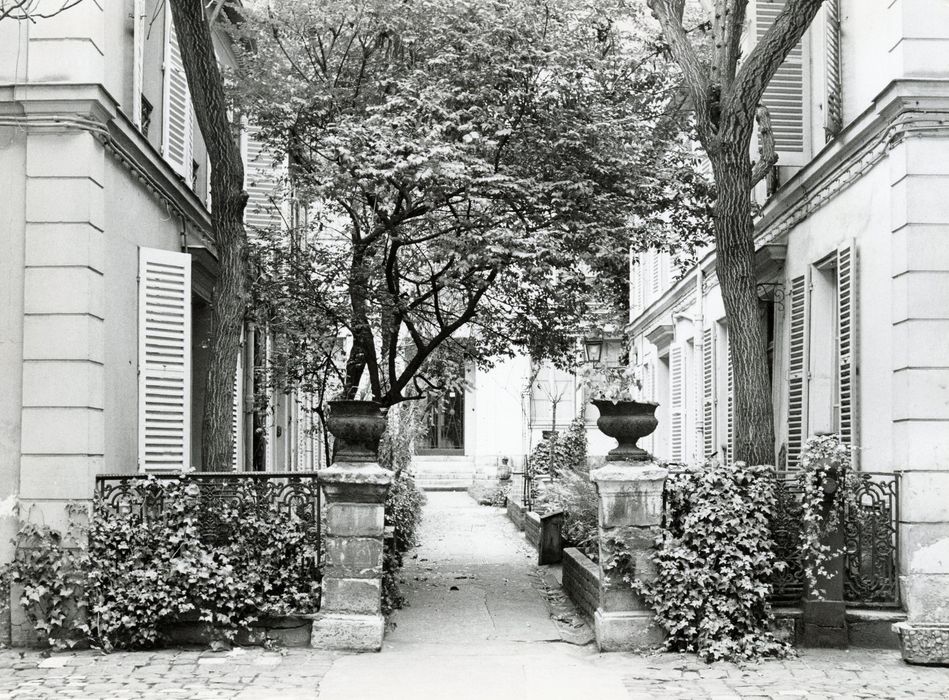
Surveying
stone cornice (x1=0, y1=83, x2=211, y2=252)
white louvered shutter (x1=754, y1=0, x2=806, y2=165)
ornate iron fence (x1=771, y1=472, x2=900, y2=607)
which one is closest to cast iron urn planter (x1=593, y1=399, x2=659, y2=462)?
ornate iron fence (x1=771, y1=472, x2=900, y2=607)

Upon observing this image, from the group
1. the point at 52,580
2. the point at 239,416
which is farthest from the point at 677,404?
the point at 52,580

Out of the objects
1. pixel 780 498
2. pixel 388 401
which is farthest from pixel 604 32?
pixel 780 498

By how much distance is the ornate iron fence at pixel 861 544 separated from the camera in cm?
838

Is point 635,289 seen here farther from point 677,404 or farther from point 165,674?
point 165,674

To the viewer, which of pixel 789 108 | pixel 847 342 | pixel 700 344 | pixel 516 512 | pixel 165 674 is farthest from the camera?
pixel 516 512

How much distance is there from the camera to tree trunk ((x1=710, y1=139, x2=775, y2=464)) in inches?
352

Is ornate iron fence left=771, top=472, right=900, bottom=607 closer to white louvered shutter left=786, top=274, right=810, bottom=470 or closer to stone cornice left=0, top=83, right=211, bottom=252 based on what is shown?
white louvered shutter left=786, top=274, right=810, bottom=470

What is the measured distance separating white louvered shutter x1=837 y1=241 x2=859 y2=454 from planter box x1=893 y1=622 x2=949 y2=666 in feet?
5.80

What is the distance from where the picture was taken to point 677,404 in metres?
17.8

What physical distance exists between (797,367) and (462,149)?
12.9 ft

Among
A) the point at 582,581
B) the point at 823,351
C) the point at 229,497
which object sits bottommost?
the point at 582,581

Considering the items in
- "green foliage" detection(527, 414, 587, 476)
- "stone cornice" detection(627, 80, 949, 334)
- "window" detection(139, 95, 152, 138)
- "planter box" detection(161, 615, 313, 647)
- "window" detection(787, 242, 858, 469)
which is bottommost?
"planter box" detection(161, 615, 313, 647)

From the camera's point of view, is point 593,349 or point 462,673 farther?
point 593,349

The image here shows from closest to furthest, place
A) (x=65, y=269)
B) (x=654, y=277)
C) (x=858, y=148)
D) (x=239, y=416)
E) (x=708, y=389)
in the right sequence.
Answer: (x=65, y=269)
(x=858, y=148)
(x=239, y=416)
(x=708, y=389)
(x=654, y=277)
